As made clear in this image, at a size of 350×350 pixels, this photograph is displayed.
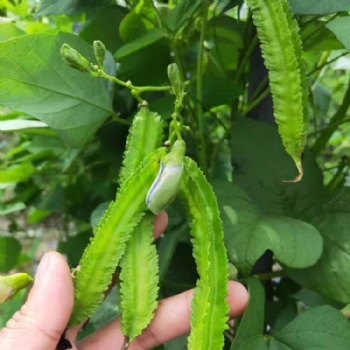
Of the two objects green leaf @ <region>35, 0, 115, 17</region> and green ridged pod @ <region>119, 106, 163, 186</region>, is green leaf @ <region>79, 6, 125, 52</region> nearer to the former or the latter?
green leaf @ <region>35, 0, 115, 17</region>

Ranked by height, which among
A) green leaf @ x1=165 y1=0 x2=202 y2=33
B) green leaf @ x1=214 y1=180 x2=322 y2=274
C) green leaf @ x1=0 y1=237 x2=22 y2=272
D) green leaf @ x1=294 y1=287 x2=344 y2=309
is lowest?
green leaf @ x1=0 y1=237 x2=22 y2=272

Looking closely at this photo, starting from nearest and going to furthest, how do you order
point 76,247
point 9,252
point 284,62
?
point 284,62
point 76,247
point 9,252

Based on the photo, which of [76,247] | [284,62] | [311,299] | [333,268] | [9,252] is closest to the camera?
[284,62]

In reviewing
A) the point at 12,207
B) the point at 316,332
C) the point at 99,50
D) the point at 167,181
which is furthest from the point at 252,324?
the point at 12,207

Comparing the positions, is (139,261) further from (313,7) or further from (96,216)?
(313,7)

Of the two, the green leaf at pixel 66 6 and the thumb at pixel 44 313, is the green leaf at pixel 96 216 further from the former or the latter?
the green leaf at pixel 66 6

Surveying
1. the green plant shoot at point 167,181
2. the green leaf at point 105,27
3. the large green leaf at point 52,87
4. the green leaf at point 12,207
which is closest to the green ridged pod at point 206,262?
the green plant shoot at point 167,181

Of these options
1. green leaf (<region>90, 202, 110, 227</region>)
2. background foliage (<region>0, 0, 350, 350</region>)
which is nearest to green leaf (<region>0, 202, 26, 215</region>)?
background foliage (<region>0, 0, 350, 350</region>)

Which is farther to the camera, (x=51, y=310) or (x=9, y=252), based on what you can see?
(x=9, y=252)
